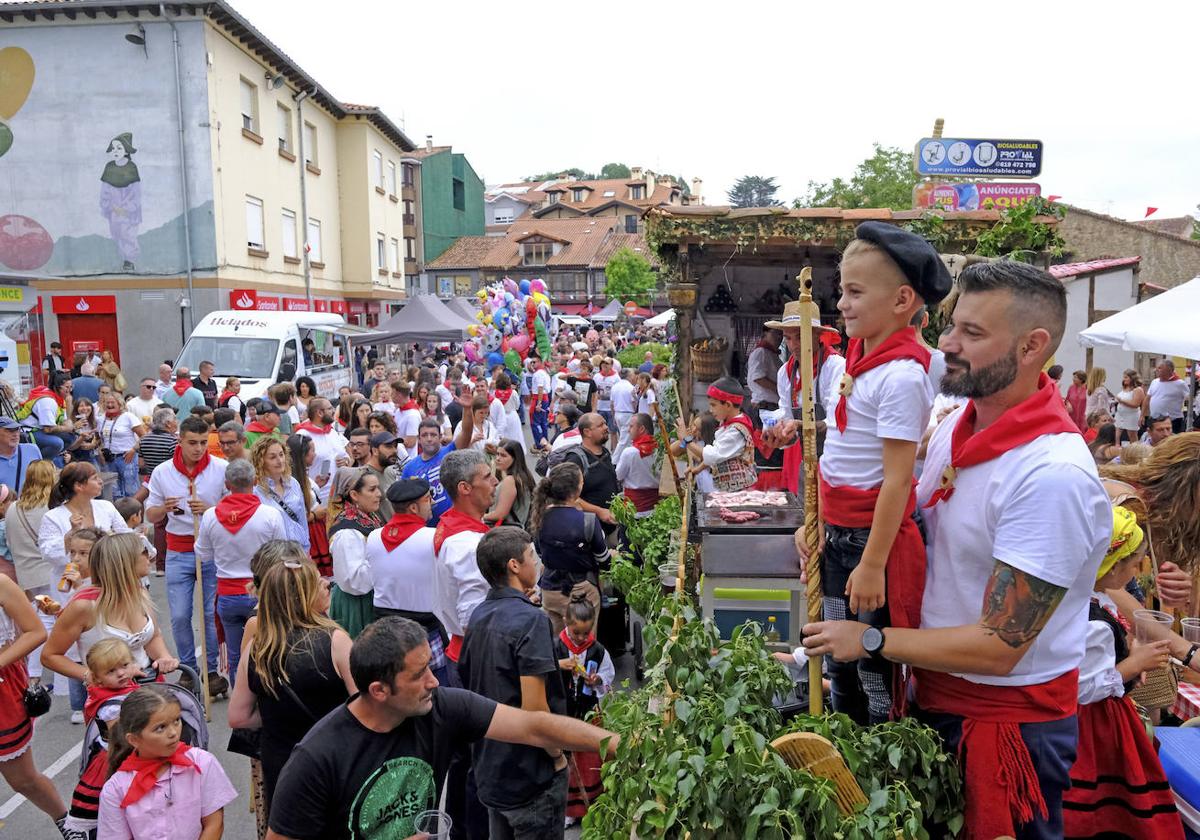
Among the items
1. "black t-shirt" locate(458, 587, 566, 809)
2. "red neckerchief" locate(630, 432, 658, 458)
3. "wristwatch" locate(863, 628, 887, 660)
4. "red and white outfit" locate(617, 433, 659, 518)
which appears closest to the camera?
"wristwatch" locate(863, 628, 887, 660)

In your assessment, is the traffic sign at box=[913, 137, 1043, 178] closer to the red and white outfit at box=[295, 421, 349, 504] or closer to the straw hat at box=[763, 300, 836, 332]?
the red and white outfit at box=[295, 421, 349, 504]

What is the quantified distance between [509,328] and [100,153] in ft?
37.1

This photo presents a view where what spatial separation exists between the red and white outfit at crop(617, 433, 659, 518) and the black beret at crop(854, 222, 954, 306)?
5.62 m

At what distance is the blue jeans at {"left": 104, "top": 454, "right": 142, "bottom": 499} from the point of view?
36.7ft

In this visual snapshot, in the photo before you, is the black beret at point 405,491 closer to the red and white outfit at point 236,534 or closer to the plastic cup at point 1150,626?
the red and white outfit at point 236,534

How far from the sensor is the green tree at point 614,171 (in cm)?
11519

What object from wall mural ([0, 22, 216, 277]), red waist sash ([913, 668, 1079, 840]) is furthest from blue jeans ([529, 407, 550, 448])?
red waist sash ([913, 668, 1079, 840])

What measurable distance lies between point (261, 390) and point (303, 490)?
8373 millimetres

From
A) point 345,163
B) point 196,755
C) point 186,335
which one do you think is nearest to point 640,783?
point 196,755

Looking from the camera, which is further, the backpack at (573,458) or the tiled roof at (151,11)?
the tiled roof at (151,11)

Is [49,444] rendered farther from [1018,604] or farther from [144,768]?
[1018,604]

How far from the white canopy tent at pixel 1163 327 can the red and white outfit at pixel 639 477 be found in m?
4.40

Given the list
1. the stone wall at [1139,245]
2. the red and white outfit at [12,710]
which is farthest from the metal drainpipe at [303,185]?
the red and white outfit at [12,710]

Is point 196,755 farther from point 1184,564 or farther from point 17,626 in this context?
point 1184,564
